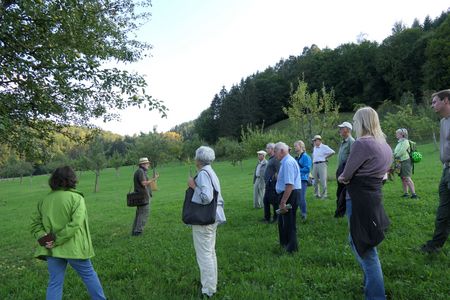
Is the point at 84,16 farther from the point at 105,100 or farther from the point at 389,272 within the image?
the point at 389,272

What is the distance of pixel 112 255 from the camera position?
7453mm

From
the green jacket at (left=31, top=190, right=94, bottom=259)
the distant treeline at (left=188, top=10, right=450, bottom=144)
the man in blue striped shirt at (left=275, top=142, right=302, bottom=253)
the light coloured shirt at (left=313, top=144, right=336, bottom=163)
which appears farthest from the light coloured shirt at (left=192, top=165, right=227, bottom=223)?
the distant treeline at (left=188, top=10, right=450, bottom=144)

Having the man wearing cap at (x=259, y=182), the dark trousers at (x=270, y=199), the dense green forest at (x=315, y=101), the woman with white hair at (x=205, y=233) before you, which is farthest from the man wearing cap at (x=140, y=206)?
the dense green forest at (x=315, y=101)

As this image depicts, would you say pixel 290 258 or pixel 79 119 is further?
pixel 79 119

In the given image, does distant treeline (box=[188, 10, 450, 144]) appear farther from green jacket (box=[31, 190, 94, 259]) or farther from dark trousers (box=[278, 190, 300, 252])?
green jacket (box=[31, 190, 94, 259])

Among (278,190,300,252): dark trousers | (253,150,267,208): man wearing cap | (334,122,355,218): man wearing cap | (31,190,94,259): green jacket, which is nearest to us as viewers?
(31,190,94,259): green jacket

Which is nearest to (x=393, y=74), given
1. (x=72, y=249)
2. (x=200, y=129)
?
(x=200, y=129)

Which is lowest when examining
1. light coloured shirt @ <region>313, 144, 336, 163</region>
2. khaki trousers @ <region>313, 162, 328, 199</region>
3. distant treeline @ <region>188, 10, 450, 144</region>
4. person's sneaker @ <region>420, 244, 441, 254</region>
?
person's sneaker @ <region>420, 244, 441, 254</region>

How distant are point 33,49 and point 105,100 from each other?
61.3 inches

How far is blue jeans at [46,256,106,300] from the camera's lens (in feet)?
14.0

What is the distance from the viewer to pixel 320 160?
11.5 m

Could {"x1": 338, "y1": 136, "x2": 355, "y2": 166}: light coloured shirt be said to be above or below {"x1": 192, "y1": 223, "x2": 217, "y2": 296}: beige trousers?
above

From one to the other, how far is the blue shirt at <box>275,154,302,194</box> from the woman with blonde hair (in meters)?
2.33

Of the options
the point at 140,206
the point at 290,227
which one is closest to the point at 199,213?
the point at 290,227
